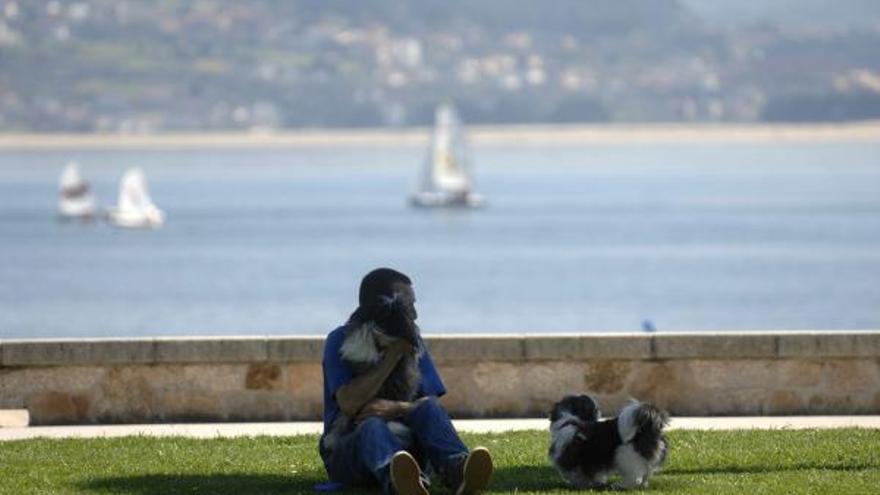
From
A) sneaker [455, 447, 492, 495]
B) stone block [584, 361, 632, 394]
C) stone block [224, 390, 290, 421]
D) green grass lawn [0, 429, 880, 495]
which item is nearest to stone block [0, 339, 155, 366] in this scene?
stone block [224, 390, 290, 421]

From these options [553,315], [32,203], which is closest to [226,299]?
[553,315]

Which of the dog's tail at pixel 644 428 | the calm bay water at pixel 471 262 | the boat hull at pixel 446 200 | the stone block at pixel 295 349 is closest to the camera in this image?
the dog's tail at pixel 644 428

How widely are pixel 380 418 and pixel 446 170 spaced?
10091 centimetres

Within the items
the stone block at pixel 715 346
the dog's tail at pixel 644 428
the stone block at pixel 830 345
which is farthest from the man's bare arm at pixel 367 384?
the stone block at pixel 830 345

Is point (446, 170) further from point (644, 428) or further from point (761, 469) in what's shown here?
point (644, 428)

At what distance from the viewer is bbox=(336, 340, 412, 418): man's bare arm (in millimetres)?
9320

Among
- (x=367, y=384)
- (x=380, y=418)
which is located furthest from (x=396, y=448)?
(x=367, y=384)

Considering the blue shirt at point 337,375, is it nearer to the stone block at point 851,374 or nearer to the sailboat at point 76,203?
the stone block at point 851,374

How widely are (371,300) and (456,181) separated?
103 m

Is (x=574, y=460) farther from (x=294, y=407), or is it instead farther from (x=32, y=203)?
(x=32, y=203)

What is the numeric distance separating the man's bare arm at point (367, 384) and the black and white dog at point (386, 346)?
3cm

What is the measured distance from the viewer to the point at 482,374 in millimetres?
12492

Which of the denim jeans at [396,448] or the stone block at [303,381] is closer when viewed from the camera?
the denim jeans at [396,448]

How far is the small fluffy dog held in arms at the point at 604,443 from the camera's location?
920cm
